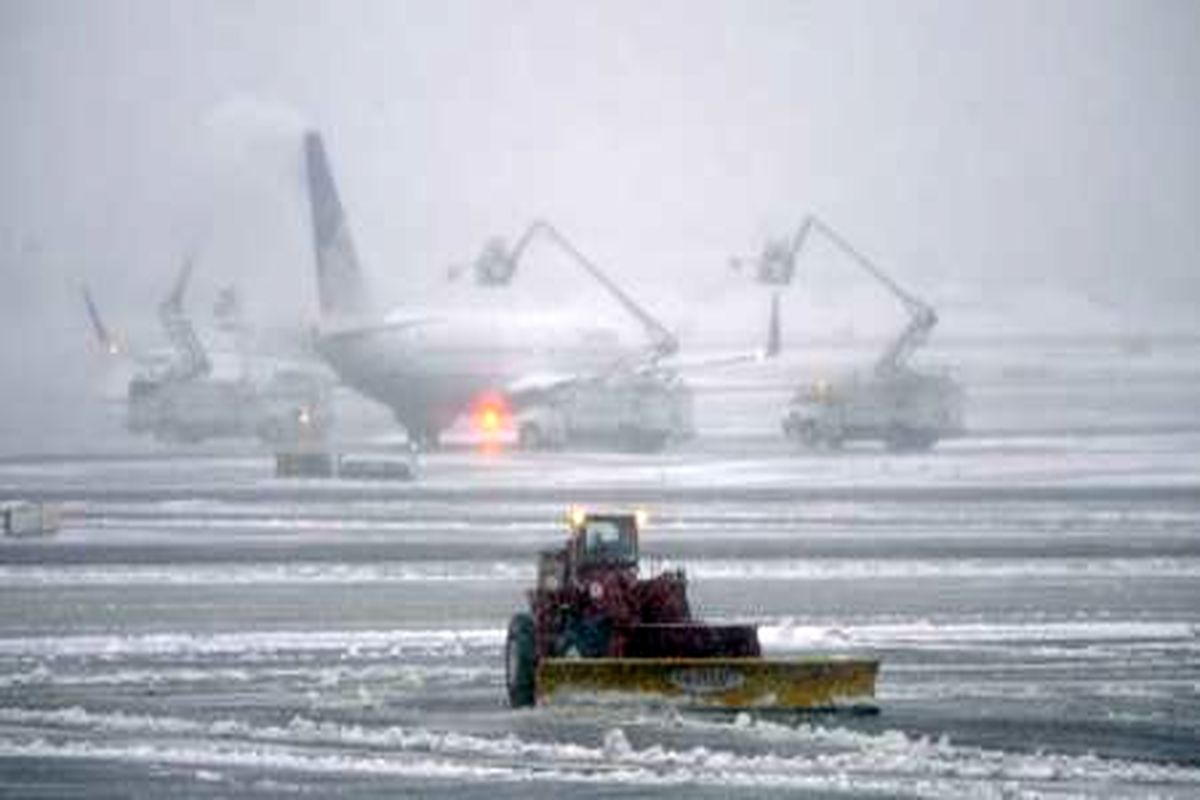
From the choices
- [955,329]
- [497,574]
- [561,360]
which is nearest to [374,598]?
[497,574]

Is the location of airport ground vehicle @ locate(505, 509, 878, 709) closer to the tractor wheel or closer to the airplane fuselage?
the tractor wheel

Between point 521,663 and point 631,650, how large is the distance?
1.14m

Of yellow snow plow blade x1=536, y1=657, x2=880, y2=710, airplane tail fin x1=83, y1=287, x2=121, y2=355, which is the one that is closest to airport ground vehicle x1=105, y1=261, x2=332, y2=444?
airplane tail fin x1=83, y1=287, x2=121, y2=355

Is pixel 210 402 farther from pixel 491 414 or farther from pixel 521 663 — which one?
pixel 521 663

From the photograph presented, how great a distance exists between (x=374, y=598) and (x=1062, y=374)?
112618mm

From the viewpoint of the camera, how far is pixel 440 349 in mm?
102000

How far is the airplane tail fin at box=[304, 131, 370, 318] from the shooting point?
10462cm

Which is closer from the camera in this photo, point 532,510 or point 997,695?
point 997,695

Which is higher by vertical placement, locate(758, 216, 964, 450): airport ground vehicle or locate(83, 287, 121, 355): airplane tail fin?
locate(83, 287, 121, 355): airplane tail fin

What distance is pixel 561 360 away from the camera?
108 metres

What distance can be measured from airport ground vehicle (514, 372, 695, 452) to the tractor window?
64.6 m

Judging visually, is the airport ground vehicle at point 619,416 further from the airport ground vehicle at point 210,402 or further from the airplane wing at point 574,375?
the airport ground vehicle at point 210,402

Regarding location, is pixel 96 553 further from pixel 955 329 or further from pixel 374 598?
pixel 955 329

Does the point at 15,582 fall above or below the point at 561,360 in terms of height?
below
